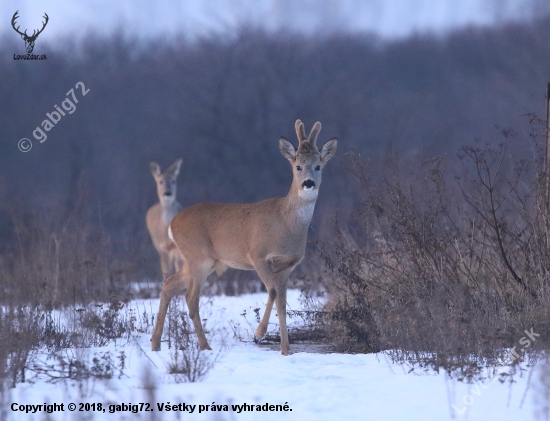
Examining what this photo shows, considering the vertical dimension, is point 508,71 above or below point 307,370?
above

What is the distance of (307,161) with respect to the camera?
9.01 m

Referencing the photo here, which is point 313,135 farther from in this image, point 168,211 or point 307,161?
point 168,211

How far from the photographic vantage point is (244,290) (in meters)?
15.6

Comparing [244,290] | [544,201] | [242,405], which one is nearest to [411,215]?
[544,201]

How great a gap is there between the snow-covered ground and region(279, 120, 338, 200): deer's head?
1.93 m

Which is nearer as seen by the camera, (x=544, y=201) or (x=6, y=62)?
(x=544, y=201)

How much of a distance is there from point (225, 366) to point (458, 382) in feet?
6.53

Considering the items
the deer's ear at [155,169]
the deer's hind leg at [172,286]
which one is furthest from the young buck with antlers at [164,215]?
the deer's hind leg at [172,286]

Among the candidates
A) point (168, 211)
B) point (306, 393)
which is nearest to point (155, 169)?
point (168, 211)

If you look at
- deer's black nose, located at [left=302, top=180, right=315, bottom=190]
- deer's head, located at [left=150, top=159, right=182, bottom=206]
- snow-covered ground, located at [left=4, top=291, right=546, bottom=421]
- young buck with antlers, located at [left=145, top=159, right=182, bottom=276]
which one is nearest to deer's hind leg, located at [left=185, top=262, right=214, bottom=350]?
snow-covered ground, located at [left=4, top=291, right=546, bottom=421]

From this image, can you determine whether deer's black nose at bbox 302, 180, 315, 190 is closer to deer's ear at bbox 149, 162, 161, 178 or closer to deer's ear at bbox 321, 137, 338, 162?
deer's ear at bbox 321, 137, 338, 162

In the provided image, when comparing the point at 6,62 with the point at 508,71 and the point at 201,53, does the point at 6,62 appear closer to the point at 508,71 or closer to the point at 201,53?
the point at 201,53

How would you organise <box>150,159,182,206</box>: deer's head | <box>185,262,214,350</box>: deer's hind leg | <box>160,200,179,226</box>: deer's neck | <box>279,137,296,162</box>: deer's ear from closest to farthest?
<box>185,262,214,350</box>: deer's hind leg
<box>279,137,296,162</box>: deer's ear
<box>160,200,179,226</box>: deer's neck
<box>150,159,182,206</box>: deer's head

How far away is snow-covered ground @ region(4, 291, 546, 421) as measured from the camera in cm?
568
